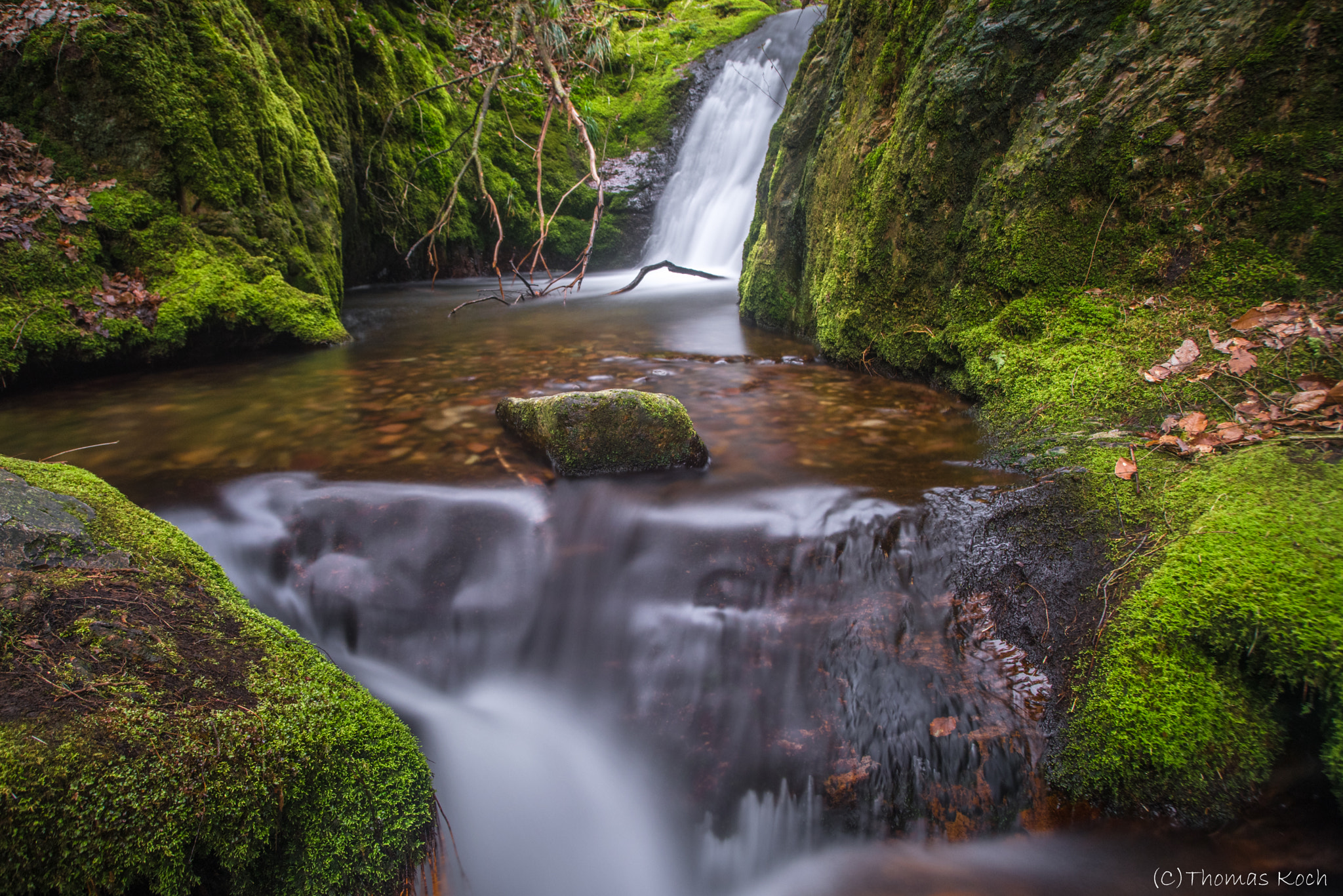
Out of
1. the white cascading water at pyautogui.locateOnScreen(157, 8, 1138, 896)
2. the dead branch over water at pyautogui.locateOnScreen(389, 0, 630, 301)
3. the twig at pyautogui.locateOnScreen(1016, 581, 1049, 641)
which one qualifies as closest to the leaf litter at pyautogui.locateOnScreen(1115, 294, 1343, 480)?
the twig at pyautogui.locateOnScreen(1016, 581, 1049, 641)

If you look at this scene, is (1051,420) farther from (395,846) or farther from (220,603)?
(220,603)

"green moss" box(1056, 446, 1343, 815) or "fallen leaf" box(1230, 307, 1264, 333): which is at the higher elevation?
"fallen leaf" box(1230, 307, 1264, 333)

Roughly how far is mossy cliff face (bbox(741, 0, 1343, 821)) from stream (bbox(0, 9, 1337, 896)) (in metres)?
0.27

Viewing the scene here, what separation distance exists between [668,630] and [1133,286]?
9.32 feet

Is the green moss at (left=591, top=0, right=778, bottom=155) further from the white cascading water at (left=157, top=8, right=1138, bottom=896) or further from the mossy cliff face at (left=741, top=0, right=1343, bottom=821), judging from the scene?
the white cascading water at (left=157, top=8, right=1138, bottom=896)

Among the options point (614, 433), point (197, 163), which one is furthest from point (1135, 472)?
point (197, 163)

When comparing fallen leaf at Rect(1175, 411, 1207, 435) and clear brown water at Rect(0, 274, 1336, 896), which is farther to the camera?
fallen leaf at Rect(1175, 411, 1207, 435)

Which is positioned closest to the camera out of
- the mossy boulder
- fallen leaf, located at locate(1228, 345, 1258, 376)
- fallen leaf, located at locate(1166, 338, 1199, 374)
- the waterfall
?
the mossy boulder

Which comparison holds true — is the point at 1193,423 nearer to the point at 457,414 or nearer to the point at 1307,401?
the point at 1307,401

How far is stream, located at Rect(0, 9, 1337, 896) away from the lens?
1.86 meters

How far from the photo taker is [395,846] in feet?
5.20

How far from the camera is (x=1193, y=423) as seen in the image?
7.96 ft

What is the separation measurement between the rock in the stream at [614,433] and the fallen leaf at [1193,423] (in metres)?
2.03

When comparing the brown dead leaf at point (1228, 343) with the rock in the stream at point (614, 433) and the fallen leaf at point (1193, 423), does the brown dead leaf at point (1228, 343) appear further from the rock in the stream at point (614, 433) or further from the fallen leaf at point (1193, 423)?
the rock in the stream at point (614, 433)
